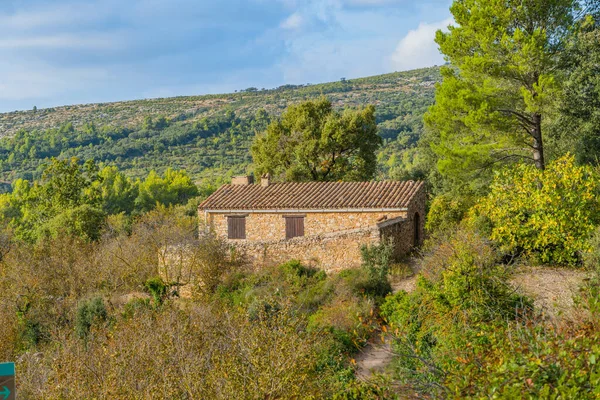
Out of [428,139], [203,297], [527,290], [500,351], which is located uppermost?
[428,139]

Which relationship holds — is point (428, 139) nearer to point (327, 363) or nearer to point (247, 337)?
point (327, 363)

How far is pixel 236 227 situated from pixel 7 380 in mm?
18297

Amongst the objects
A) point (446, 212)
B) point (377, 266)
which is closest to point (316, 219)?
point (377, 266)

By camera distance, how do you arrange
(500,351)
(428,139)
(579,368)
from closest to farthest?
(579,368) → (500,351) → (428,139)

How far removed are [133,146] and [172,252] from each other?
66.9m

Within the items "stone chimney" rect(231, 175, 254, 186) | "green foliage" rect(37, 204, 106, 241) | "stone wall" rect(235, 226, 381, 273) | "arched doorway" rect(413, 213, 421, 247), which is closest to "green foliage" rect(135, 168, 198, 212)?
"green foliage" rect(37, 204, 106, 241)

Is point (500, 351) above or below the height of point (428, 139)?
below

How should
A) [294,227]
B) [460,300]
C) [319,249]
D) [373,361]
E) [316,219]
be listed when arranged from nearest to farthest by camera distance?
1. [460,300]
2. [373,361]
3. [319,249]
4. [316,219]
5. [294,227]

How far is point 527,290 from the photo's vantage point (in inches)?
542

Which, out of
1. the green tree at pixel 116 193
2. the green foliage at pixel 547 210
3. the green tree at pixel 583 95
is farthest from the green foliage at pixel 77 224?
the green tree at pixel 116 193

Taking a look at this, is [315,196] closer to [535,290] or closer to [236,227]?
[236,227]

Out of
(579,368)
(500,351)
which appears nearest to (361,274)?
(500,351)

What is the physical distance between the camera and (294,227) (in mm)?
21859

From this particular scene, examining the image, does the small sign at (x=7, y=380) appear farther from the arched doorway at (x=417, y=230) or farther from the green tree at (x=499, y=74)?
the arched doorway at (x=417, y=230)
